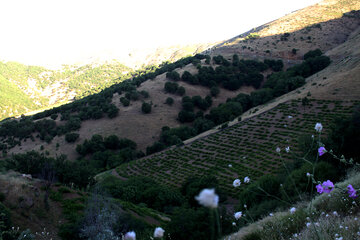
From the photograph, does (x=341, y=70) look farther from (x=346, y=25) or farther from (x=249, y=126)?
(x=346, y=25)

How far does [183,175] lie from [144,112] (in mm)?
30877

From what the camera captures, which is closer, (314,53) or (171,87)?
(171,87)

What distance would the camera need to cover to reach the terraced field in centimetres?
2729

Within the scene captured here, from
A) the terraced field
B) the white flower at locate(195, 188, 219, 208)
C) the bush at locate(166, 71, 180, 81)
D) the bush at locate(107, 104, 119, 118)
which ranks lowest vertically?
the terraced field

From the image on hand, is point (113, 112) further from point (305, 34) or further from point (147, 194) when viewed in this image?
point (305, 34)

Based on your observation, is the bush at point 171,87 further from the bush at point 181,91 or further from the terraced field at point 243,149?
the terraced field at point 243,149

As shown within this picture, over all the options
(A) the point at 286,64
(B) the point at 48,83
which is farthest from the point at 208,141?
(B) the point at 48,83

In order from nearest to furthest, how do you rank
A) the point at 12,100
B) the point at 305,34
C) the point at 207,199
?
the point at 207,199, the point at 305,34, the point at 12,100

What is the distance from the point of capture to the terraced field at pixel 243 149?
27.3 meters

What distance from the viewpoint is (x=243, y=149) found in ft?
104

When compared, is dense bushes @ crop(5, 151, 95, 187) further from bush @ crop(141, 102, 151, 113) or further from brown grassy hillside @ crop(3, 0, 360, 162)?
bush @ crop(141, 102, 151, 113)

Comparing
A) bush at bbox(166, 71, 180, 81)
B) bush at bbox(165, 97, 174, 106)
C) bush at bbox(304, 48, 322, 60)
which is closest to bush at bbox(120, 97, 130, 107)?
bush at bbox(165, 97, 174, 106)

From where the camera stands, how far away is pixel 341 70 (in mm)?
43625

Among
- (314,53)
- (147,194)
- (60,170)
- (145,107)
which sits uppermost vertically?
(60,170)
